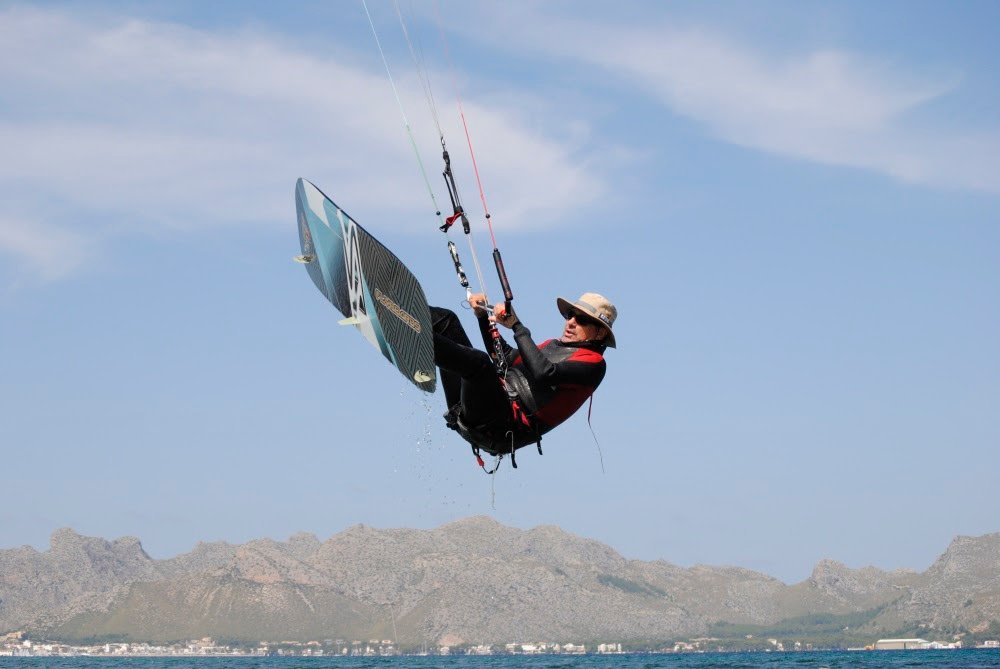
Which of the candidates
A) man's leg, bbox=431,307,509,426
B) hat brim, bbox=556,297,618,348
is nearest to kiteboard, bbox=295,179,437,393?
man's leg, bbox=431,307,509,426

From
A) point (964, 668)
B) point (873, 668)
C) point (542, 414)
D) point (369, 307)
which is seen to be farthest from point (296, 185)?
point (873, 668)

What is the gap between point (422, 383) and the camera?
11.0 metres

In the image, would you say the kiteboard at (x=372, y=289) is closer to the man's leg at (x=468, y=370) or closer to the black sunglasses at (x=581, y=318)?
the man's leg at (x=468, y=370)

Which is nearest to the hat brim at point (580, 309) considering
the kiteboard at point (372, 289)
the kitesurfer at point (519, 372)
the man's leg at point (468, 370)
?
the kitesurfer at point (519, 372)

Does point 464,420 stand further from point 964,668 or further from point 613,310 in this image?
point 964,668

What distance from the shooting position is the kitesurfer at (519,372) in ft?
36.0

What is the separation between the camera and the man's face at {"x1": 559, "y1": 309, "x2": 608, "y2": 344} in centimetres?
1147

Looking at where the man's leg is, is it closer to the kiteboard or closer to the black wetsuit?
the black wetsuit

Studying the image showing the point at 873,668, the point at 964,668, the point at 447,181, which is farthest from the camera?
the point at 873,668

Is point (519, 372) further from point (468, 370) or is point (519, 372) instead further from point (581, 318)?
point (581, 318)

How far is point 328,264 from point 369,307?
104 cm

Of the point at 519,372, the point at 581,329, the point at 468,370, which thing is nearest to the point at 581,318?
the point at 581,329

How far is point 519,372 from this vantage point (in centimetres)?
1148

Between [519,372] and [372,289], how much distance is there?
5.27ft
